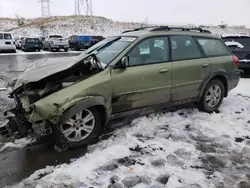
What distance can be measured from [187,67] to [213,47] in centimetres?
106

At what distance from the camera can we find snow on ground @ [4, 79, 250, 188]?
3.22 meters

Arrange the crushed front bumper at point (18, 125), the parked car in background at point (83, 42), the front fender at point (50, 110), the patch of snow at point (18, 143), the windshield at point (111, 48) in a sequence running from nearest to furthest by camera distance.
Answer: the front fender at point (50, 110) → the crushed front bumper at point (18, 125) → the patch of snow at point (18, 143) → the windshield at point (111, 48) → the parked car in background at point (83, 42)

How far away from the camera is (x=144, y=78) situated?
460 centimetres

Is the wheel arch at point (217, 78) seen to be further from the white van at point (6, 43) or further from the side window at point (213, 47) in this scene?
the white van at point (6, 43)

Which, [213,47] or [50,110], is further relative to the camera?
[213,47]

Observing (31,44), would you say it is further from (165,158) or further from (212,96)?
(165,158)

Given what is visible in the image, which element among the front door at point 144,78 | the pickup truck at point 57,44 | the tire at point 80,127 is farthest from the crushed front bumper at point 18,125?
the pickup truck at point 57,44

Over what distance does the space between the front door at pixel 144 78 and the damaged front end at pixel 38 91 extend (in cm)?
47

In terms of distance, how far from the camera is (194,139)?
4.39m

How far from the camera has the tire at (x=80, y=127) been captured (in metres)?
3.88

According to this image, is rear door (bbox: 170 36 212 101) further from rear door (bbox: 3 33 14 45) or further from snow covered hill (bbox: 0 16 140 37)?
snow covered hill (bbox: 0 16 140 37)

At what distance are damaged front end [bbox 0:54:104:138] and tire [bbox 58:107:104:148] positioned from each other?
0.22 meters

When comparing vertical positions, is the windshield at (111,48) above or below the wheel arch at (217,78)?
above

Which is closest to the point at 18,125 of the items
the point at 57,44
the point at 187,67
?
the point at 187,67
